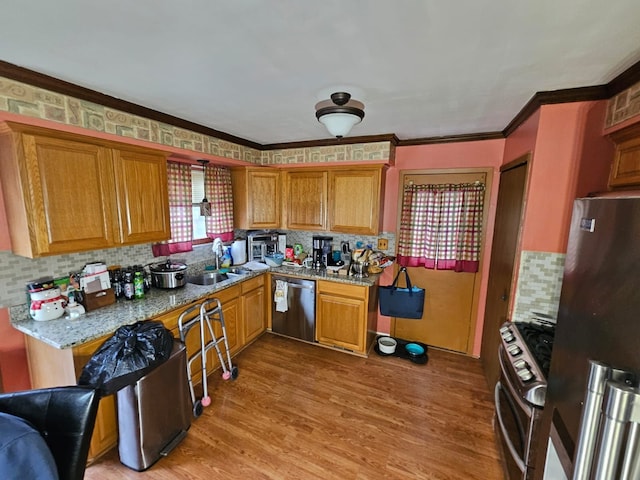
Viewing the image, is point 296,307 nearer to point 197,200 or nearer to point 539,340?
point 197,200

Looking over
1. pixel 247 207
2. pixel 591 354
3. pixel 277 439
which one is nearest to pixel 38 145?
pixel 247 207

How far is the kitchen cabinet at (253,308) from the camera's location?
10.0 ft

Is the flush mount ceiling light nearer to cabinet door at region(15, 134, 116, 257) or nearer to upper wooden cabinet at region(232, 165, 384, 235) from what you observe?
upper wooden cabinet at region(232, 165, 384, 235)

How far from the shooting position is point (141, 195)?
2.20m

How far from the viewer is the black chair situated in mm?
1062

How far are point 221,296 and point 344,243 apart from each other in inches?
62.1

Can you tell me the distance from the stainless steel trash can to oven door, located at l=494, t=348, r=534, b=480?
2068 mm

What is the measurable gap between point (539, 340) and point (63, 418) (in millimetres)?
2450

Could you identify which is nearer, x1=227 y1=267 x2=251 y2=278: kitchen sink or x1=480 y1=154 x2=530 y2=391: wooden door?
x1=480 y1=154 x2=530 y2=391: wooden door

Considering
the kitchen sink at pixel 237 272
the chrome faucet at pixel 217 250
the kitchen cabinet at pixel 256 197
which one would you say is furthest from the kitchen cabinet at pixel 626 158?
the chrome faucet at pixel 217 250

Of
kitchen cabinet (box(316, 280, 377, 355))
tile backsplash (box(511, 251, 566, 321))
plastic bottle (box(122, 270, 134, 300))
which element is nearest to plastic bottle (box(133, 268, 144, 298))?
plastic bottle (box(122, 270, 134, 300))

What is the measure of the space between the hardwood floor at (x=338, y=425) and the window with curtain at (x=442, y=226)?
3.66 ft

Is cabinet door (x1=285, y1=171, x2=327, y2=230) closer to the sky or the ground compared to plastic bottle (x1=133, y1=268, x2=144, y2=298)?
closer to the sky

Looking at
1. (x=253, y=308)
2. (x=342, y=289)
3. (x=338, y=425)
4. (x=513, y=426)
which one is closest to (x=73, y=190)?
(x=253, y=308)
